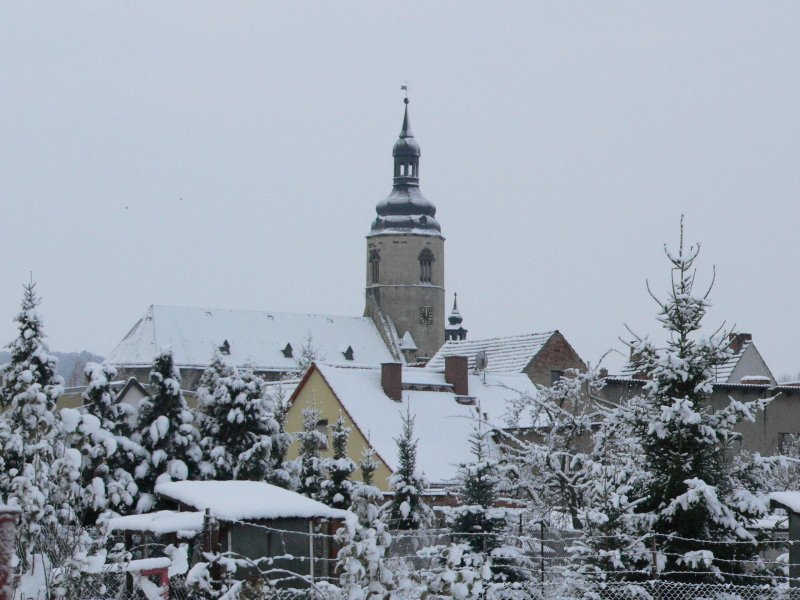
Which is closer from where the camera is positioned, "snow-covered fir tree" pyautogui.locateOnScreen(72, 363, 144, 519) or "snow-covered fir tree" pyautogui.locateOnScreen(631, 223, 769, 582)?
"snow-covered fir tree" pyautogui.locateOnScreen(631, 223, 769, 582)

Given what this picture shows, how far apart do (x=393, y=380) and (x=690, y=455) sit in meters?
21.2

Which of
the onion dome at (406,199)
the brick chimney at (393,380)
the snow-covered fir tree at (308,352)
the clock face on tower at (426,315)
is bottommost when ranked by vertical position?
the brick chimney at (393,380)

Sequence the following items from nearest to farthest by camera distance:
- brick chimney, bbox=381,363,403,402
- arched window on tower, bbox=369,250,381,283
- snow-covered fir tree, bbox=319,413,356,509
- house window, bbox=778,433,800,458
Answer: snow-covered fir tree, bbox=319,413,356,509, house window, bbox=778,433,800,458, brick chimney, bbox=381,363,403,402, arched window on tower, bbox=369,250,381,283

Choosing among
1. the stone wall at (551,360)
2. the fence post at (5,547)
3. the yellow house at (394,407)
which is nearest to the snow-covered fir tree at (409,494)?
the yellow house at (394,407)

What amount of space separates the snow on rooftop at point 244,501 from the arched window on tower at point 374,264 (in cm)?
7797

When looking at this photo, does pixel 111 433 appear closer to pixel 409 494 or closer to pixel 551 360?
pixel 409 494

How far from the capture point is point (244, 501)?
38.0 feet

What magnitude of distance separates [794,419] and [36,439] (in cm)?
2784

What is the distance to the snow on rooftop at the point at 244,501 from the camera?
37.0 ft

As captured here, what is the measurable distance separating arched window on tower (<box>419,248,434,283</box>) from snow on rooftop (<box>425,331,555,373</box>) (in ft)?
109

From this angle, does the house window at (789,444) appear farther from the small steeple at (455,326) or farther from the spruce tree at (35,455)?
the small steeple at (455,326)

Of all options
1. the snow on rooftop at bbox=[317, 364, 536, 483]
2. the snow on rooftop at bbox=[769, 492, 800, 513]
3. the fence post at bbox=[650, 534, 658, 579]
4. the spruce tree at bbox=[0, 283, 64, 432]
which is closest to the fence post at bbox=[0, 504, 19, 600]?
the fence post at bbox=[650, 534, 658, 579]

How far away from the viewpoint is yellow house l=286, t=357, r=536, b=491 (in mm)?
29531

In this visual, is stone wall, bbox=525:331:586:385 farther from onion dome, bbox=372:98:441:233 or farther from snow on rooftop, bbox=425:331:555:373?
onion dome, bbox=372:98:441:233
